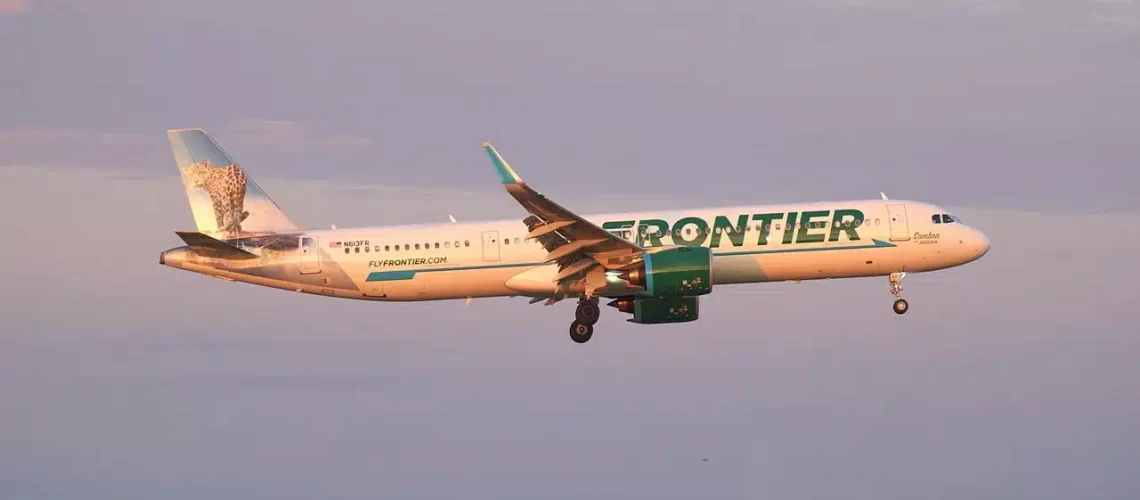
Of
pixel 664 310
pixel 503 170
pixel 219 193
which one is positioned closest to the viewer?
pixel 503 170

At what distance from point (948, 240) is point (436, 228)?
1926 centimetres

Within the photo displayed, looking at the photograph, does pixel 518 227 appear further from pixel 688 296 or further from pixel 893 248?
pixel 893 248

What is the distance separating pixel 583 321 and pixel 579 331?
0.41m

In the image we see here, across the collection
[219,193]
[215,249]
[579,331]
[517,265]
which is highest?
[219,193]

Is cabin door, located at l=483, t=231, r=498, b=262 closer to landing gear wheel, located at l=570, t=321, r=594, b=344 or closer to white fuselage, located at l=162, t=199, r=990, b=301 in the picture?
white fuselage, located at l=162, t=199, r=990, b=301

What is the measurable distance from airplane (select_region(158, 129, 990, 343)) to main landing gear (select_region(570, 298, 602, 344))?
38 millimetres

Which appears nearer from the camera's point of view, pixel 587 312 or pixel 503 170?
pixel 503 170

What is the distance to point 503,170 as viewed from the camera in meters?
58.1

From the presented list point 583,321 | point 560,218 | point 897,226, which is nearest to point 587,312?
point 583,321

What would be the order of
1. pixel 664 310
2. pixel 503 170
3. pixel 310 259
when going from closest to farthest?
1. pixel 503 170
2. pixel 310 259
3. pixel 664 310

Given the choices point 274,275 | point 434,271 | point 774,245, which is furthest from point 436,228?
point 774,245

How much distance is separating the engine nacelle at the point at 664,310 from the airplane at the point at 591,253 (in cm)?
90

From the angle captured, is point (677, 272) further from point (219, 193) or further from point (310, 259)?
point (219, 193)

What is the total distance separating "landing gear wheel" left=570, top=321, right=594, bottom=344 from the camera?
64.9 meters
